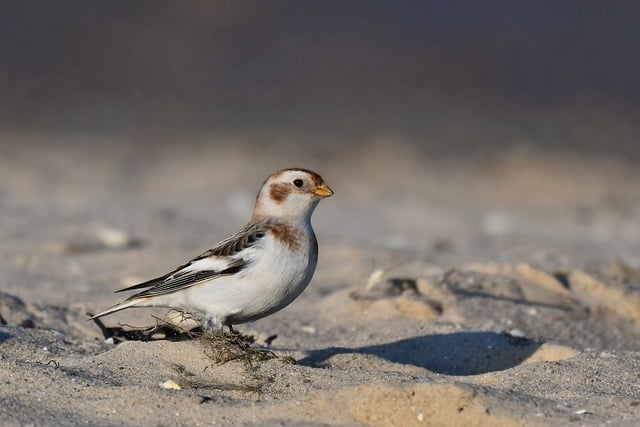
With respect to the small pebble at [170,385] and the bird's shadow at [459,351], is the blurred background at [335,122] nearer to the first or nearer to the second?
the bird's shadow at [459,351]

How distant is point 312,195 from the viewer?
5.91 metres

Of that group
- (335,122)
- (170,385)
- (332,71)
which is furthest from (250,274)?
(332,71)

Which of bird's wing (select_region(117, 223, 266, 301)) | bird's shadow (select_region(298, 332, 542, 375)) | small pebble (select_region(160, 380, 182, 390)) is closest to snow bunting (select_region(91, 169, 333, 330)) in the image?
bird's wing (select_region(117, 223, 266, 301))

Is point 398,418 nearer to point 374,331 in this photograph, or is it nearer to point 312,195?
point 312,195

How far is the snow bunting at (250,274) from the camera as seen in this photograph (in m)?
5.40

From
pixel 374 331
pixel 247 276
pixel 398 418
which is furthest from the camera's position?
pixel 374 331

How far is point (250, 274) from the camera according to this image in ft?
17.7

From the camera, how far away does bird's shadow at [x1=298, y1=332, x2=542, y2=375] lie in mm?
6258

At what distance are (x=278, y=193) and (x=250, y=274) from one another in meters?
0.62

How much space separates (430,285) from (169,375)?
2906 millimetres

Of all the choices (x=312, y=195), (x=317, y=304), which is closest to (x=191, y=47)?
(x=317, y=304)

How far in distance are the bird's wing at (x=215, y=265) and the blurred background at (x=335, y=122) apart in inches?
120

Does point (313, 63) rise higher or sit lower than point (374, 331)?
higher

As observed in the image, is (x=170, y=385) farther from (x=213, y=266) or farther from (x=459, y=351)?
(x=459, y=351)
